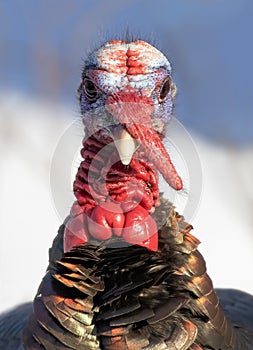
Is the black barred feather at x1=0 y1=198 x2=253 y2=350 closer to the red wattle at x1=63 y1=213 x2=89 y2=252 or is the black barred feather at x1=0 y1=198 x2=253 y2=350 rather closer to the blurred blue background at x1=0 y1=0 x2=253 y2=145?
the red wattle at x1=63 y1=213 x2=89 y2=252

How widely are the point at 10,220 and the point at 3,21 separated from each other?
0.52 metres

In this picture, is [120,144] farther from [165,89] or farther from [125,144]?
[165,89]

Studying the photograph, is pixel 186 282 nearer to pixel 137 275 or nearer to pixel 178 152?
pixel 137 275

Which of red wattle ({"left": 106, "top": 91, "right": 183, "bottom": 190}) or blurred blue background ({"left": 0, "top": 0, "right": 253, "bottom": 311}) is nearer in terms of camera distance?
red wattle ({"left": 106, "top": 91, "right": 183, "bottom": 190})

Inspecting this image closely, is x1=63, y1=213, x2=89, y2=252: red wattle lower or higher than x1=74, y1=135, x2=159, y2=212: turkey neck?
lower

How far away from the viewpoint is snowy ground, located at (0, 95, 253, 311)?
1478 millimetres

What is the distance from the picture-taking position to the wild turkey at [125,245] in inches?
30.3

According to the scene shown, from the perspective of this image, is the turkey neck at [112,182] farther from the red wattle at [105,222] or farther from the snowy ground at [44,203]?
the snowy ground at [44,203]

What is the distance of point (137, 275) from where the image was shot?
0.80 metres

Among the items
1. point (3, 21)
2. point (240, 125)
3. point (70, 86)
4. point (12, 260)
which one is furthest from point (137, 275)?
point (3, 21)

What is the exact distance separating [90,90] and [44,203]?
0.83 metres

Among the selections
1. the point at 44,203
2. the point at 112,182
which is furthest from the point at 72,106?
the point at 112,182

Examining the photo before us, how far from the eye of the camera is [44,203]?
1.60 metres

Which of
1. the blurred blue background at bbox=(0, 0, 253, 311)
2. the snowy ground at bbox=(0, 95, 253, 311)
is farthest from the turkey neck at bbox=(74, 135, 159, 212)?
the blurred blue background at bbox=(0, 0, 253, 311)
